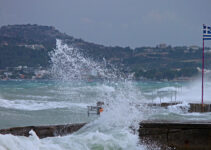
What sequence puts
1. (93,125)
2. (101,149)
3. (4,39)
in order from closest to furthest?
(101,149)
(93,125)
(4,39)

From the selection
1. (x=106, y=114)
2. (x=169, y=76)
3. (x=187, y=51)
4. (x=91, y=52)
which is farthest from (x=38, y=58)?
(x=106, y=114)

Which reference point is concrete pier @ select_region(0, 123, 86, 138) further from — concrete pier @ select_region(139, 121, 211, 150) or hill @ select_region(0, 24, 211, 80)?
hill @ select_region(0, 24, 211, 80)

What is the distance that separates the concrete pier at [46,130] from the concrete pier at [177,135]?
1712 mm

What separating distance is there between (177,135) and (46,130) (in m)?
2.85

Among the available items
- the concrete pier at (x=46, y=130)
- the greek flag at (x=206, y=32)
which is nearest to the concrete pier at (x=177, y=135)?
the concrete pier at (x=46, y=130)

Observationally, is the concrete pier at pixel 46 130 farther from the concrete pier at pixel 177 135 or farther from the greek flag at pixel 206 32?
the greek flag at pixel 206 32

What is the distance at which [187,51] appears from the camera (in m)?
142

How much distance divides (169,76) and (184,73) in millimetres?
4299

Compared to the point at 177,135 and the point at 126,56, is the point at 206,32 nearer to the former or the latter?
the point at 177,135

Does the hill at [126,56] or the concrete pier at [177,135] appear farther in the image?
the hill at [126,56]

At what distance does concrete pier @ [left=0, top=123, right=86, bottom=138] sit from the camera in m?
8.88

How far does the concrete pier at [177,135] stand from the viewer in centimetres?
844

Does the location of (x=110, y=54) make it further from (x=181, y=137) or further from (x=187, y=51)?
(x=181, y=137)

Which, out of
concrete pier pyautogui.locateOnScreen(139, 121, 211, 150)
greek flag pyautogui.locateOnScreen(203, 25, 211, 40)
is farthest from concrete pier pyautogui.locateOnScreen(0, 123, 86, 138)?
greek flag pyautogui.locateOnScreen(203, 25, 211, 40)
